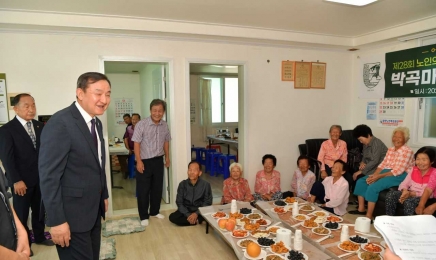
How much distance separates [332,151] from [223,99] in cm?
359

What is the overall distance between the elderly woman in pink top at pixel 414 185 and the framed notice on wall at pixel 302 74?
74.3 inches

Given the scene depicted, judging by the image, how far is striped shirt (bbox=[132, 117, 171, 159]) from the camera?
10.7 feet

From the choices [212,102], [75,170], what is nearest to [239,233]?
[75,170]

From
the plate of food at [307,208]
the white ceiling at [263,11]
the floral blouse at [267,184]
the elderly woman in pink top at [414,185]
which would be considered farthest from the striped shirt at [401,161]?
the white ceiling at [263,11]

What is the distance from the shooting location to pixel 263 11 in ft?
9.98

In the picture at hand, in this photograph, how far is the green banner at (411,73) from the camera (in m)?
3.54

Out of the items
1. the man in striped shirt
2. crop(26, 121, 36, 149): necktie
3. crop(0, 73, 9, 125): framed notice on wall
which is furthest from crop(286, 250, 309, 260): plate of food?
crop(0, 73, 9, 125): framed notice on wall

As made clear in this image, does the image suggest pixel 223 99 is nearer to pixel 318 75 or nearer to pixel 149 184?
pixel 318 75

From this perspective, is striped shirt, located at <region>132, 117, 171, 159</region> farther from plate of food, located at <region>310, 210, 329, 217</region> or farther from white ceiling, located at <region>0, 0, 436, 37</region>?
plate of food, located at <region>310, 210, 329, 217</region>

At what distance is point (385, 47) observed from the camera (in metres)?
4.12

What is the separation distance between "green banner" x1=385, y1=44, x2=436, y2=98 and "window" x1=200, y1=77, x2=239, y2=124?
3548 mm

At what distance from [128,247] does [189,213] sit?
755 mm

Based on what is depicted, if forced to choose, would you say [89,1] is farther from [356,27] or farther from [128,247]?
[356,27]

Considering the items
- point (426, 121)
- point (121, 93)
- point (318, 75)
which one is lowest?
point (426, 121)
